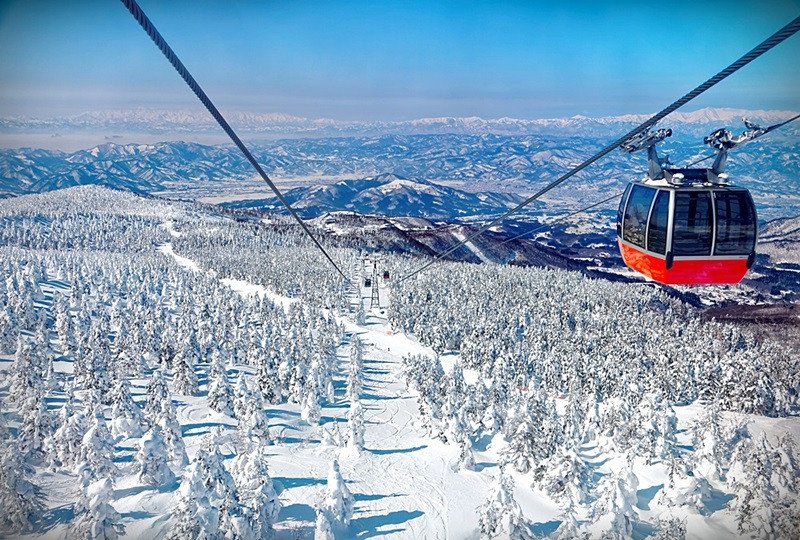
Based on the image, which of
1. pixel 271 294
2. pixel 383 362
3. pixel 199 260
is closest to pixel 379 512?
pixel 383 362

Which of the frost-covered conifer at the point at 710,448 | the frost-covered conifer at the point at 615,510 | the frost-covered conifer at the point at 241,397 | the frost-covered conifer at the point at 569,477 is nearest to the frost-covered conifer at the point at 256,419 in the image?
the frost-covered conifer at the point at 241,397

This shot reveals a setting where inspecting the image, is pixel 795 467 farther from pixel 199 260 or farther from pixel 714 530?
pixel 199 260

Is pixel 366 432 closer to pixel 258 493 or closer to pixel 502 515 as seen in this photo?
pixel 258 493

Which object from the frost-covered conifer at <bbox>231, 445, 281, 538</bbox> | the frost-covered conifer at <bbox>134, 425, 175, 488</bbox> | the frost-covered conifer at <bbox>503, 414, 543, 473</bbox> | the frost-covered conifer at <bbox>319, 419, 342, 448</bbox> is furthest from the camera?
the frost-covered conifer at <bbox>319, 419, 342, 448</bbox>

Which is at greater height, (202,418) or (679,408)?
(202,418)

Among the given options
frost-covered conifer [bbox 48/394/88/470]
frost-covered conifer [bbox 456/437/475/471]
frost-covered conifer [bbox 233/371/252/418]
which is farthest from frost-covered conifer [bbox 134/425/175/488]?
frost-covered conifer [bbox 456/437/475/471]

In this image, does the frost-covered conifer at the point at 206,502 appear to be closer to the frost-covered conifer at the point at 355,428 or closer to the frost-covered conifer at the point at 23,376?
the frost-covered conifer at the point at 355,428

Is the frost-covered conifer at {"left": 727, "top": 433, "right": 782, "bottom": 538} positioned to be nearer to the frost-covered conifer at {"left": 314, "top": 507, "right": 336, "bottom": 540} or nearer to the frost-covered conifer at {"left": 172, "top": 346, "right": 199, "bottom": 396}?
the frost-covered conifer at {"left": 314, "top": 507, "right": 336, "bottom": 540}
